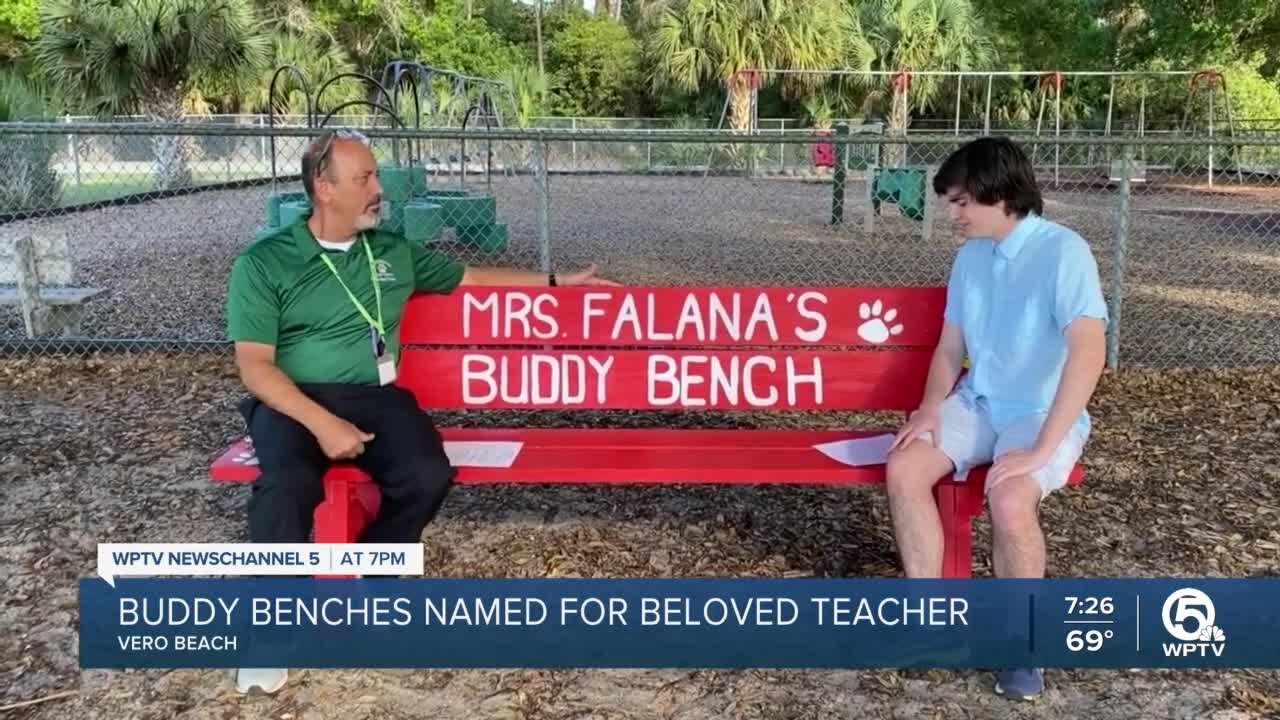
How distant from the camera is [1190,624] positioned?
8.98 ft

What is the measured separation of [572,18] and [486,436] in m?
41.0

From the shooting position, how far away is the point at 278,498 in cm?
284

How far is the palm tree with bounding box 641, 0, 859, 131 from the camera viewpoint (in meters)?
30.8

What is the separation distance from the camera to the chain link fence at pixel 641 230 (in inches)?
252

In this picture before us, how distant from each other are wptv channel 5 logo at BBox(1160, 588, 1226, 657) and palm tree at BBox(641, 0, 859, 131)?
28.0 meters

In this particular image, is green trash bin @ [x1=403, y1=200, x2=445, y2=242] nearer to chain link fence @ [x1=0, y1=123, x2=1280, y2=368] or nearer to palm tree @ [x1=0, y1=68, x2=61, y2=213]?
chain link fence @ [x1=0, y1=123, x2=1280, y2=368]

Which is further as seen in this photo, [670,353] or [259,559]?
[670,353]

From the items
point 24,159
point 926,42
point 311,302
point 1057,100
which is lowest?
point 311,302

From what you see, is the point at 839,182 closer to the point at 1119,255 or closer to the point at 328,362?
the point at 1119,255

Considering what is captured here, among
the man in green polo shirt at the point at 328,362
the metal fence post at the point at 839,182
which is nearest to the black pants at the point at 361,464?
the man in green polo shirt at the point at 328,362

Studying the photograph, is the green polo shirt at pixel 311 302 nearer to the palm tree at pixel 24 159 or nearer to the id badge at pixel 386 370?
the id badge at pixel 386 370

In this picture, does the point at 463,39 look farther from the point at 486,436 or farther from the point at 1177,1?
the point at 486,436

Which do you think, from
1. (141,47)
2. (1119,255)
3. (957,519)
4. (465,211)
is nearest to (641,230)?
(465,211)

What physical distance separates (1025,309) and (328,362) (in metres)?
1.85
